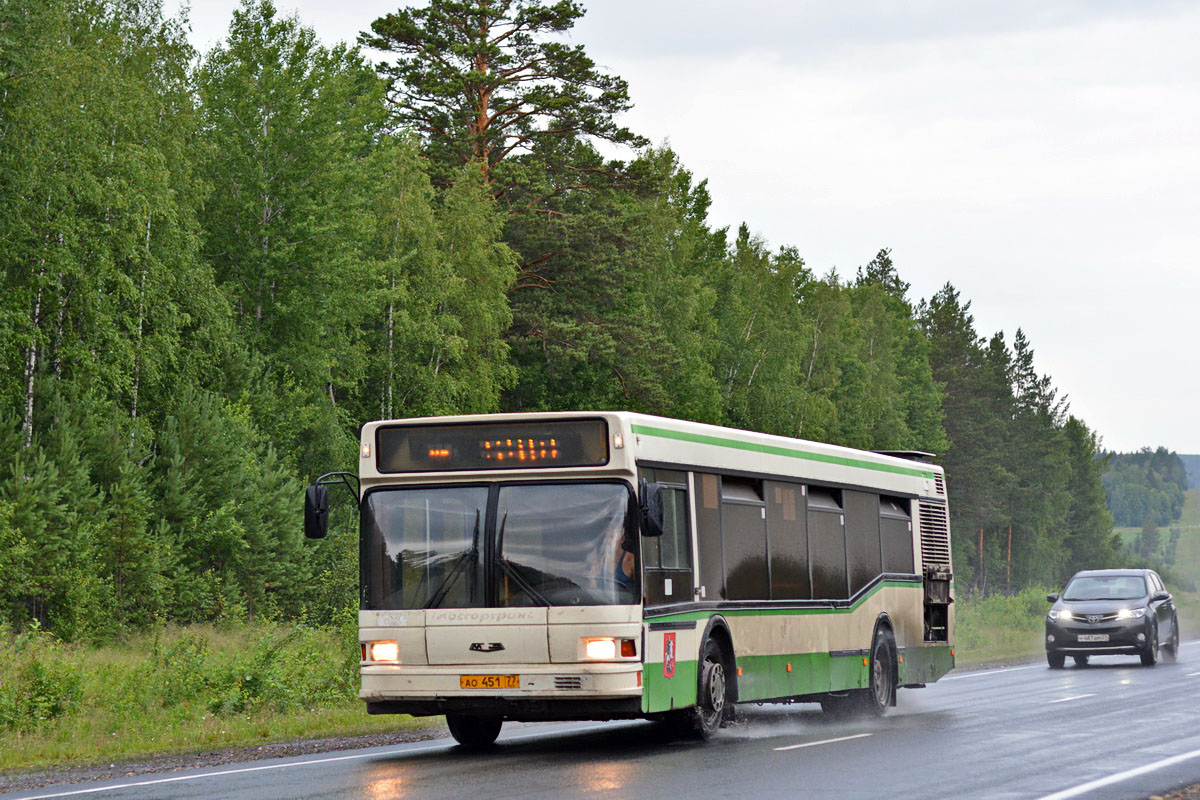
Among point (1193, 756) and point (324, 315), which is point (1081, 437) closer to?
point (324, 315)

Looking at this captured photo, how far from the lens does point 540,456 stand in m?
14.6

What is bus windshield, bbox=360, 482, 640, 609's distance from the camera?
14266 millimetres

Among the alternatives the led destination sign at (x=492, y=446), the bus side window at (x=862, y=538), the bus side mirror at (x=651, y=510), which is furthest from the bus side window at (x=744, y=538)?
the bus side window at (x=862, y=538)

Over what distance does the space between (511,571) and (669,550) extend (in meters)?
1.52

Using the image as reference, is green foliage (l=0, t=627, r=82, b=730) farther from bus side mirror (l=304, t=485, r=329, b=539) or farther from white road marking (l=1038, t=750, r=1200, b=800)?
white road marking (l=1038, t=750, r=1200, b=800)

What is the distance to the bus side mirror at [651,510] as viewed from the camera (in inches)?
555

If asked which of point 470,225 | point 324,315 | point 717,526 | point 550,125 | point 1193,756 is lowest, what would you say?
point 1193,756

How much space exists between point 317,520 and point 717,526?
3.89 meters

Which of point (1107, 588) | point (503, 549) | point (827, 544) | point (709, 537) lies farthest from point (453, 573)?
point (1107, 588)

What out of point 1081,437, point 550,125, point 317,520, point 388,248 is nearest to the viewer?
point 317,520

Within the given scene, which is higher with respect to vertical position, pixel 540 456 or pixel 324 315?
pixel 324 315

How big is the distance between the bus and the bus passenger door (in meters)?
0.02

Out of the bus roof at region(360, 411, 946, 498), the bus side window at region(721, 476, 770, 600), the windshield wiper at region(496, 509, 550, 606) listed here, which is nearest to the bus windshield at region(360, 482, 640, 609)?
the windshield wiper at region(496, 509, 550, 606)

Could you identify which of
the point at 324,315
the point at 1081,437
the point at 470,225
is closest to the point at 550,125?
the point at 470,225
